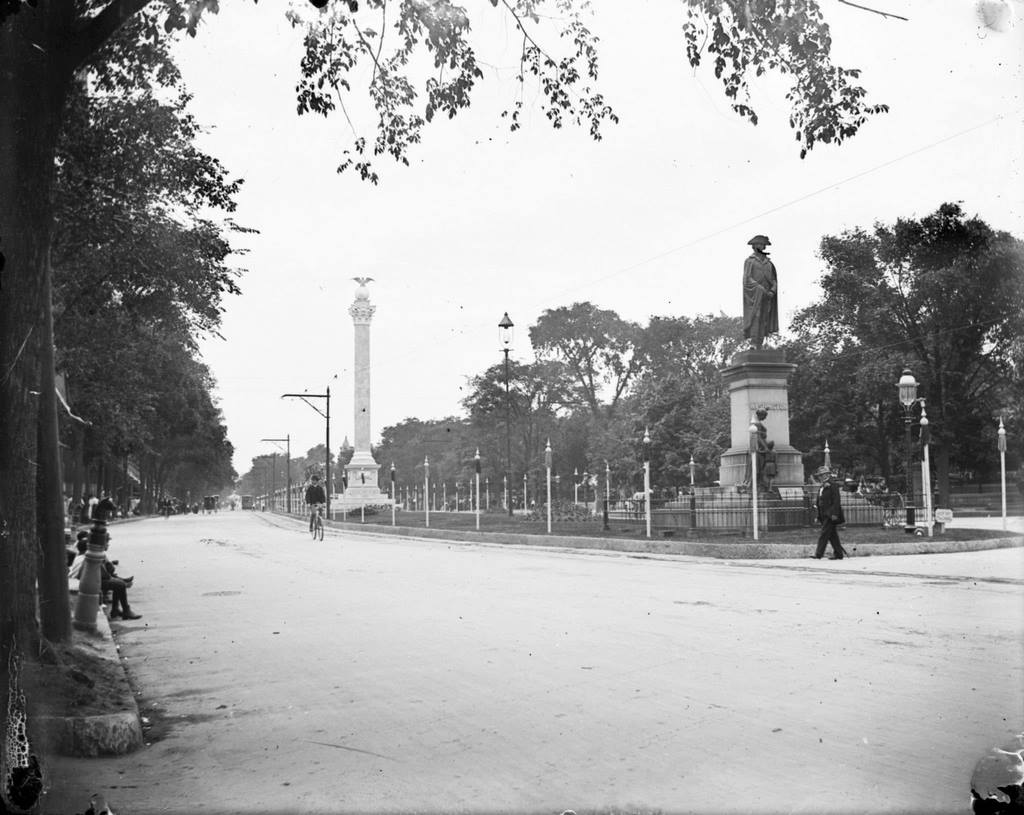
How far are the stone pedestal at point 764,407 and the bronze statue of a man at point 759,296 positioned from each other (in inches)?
40.1

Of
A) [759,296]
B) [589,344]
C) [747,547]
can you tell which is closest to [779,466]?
[759,296]

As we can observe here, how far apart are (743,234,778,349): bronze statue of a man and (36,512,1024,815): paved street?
13799mm

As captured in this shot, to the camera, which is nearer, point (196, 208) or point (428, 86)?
point (428, 86)

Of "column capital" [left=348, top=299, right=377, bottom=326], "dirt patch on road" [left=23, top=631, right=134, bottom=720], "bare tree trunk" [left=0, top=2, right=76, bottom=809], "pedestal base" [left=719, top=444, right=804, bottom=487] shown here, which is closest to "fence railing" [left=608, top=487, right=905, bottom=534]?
"pedestal base" [left=719, top=444, right=804, bottom=487]

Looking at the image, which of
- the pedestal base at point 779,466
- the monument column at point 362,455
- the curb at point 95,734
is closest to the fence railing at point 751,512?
the pedestal base at point 779,466

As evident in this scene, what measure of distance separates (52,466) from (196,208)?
2.24 m

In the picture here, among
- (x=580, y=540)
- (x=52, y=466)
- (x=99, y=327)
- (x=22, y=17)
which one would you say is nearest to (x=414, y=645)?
(x=52, y=466)

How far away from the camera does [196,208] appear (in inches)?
291

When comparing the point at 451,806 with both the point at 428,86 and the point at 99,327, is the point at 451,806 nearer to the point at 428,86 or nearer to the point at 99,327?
the point at 428,86

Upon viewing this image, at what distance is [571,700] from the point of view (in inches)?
224

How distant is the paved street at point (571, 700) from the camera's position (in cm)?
409

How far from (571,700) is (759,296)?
2089 cm

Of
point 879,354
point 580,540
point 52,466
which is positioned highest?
point 879,354

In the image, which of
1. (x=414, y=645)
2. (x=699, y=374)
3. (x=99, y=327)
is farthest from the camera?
(x=699, y=374)
